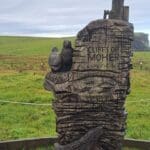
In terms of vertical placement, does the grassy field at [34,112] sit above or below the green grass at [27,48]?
below

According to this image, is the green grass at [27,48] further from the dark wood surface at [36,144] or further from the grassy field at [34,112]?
the dark wood surface at [36,144]

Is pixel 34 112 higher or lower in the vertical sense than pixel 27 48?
lower

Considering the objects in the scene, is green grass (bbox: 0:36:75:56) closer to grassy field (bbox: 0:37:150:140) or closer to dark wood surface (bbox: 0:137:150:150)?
grassy field (bbox: 0:37:150:140)

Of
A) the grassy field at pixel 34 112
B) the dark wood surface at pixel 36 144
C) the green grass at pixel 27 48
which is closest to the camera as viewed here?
the dark wood surface at pixel 36 144

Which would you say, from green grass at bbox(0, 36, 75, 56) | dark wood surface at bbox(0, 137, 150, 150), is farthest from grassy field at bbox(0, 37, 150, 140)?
green grass at bbox(0, 36, 75, 56)

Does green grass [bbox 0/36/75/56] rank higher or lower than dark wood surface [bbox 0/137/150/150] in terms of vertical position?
higher

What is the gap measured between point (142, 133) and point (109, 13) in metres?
5.27

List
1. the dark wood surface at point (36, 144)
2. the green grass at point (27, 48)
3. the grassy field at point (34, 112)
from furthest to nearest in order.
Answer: the green grass at point (27, 48), the grassy field at point (34, 112), the dark wood surface at point (36, 144)

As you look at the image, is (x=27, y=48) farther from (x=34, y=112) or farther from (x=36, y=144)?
(x=36, y=144)

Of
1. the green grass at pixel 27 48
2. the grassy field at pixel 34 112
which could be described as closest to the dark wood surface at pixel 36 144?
the grassy field at pixel 34 112

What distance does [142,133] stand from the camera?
518 inches

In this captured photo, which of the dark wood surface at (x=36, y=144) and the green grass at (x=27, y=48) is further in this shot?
the green grass at (x=27, y=48)

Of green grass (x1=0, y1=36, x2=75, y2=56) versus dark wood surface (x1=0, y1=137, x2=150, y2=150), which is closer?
dark wood surface (x1=0, y1=137, x2=150, y2=150)

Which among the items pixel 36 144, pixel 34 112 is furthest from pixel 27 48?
pixel 36 144
